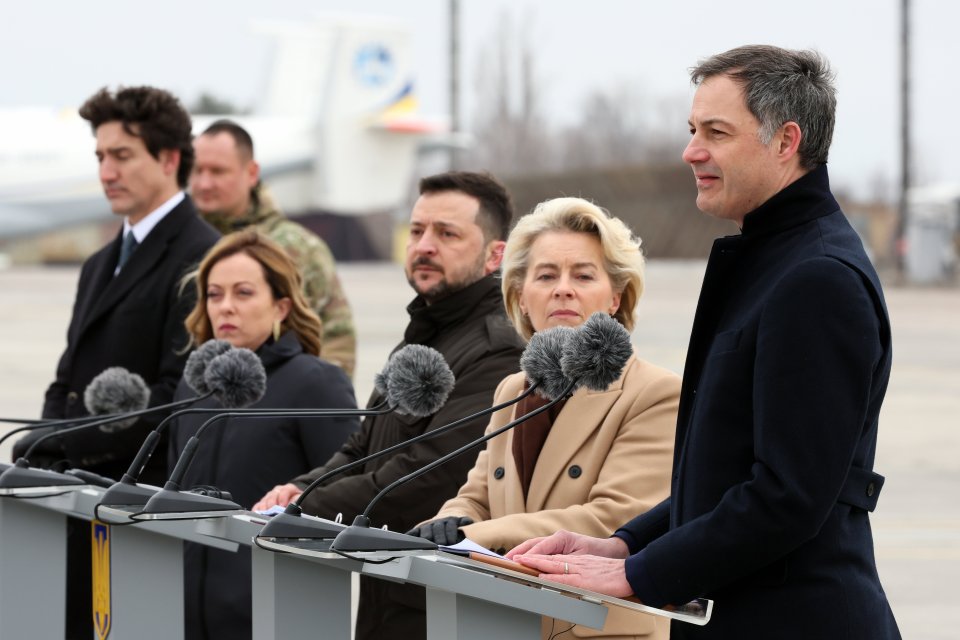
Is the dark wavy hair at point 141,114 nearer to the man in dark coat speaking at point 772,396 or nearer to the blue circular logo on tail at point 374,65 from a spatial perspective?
the man in dark coat speaking at point 772,396

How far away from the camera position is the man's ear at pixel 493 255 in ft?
12.6

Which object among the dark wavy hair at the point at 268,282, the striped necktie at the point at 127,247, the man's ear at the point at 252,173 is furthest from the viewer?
the man's ear at the point at 252,173

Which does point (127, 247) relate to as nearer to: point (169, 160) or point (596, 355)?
point (169, 160)

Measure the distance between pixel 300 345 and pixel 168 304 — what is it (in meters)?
0.56

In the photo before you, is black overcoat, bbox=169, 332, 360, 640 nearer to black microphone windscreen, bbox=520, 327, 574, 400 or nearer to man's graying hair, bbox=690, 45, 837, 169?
black microphone windscreen, bbox=520, 327, 574, 400

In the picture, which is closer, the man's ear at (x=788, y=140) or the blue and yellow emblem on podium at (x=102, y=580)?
the man's ear at (x=788, y=140)

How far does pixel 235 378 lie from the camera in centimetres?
293

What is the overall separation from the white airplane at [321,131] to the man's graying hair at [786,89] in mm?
43167

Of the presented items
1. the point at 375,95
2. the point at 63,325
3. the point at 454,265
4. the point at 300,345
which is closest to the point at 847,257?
the point at 454,265

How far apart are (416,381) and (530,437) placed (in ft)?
1.73

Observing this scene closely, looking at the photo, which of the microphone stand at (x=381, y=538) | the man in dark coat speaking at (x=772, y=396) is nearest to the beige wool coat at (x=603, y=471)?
the man in dark coat speaking at (x=772, y=396)

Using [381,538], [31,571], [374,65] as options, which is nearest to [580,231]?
[381,538]

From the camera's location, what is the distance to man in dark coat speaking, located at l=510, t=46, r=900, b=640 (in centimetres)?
210

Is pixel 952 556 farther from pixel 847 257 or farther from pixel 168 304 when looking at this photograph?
pixel 847 257
